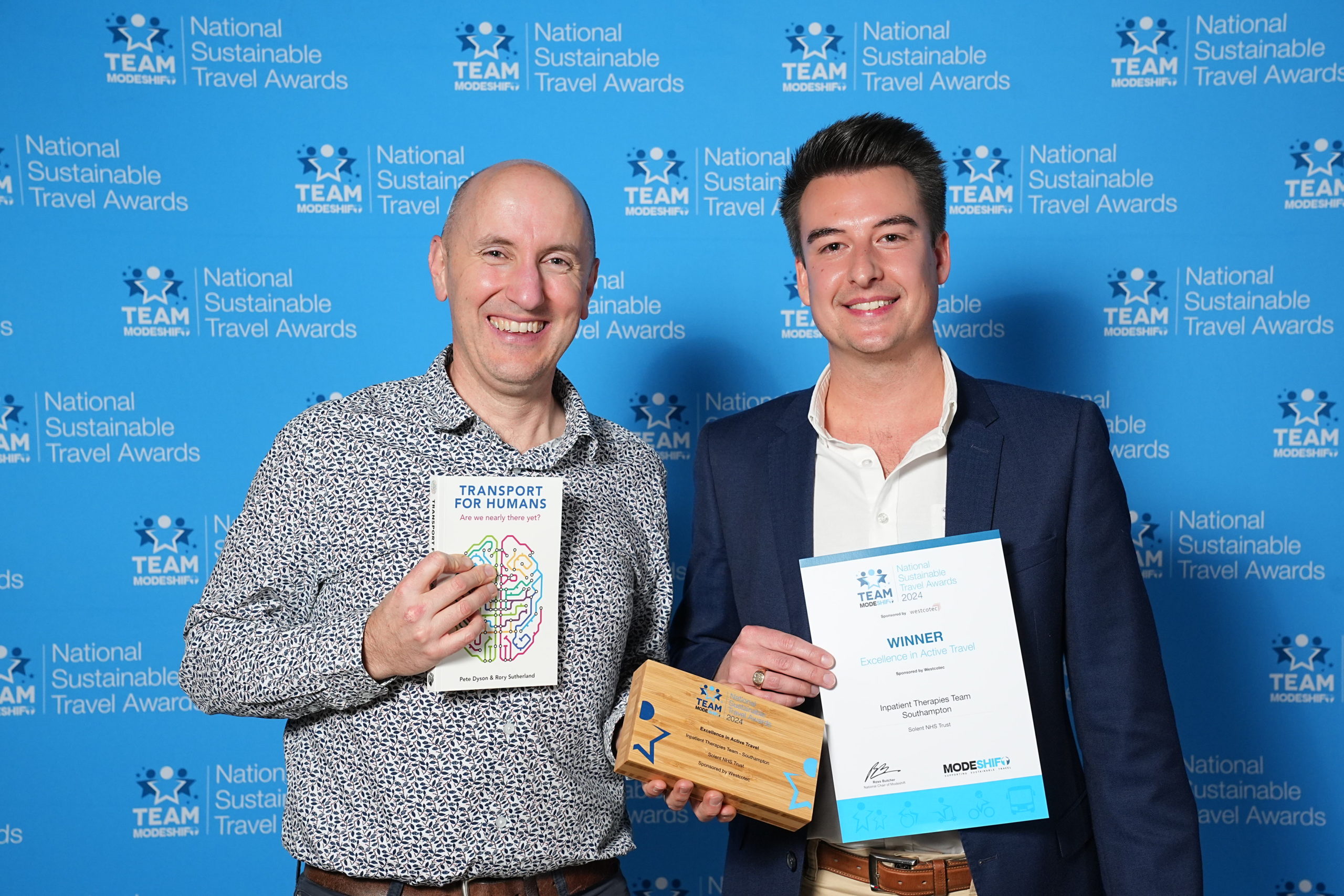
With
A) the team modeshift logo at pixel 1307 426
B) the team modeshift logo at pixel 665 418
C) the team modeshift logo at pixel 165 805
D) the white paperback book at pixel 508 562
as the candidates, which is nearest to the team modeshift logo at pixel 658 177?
the team modeshift logo at pixel 665 418

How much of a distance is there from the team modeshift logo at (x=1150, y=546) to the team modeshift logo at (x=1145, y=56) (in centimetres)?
147

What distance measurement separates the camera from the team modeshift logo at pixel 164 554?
322cm

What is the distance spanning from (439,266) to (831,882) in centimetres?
145

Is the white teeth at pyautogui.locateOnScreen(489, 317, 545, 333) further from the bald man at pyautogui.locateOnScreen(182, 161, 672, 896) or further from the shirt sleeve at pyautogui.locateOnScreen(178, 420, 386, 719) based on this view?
the shirt sleeve at pyautogui.locateOnScreen(178, 420, 386, 719)

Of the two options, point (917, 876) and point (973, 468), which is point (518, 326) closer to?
point (973, 468)

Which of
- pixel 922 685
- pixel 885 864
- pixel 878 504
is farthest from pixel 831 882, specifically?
pixel 878 504

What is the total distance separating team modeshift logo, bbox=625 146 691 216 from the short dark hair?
1322mm

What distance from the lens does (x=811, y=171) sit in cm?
199

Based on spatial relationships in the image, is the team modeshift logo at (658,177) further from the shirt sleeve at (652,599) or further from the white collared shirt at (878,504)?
the white collared shirt at (878,504)

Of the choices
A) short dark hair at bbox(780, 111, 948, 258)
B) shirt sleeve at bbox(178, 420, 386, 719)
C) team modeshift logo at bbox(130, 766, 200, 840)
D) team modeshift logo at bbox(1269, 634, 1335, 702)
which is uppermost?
short dark hair at bbox(780, 111, 948, 258)

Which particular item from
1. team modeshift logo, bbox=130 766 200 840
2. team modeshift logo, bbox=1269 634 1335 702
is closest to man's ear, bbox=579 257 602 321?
team modeshift logo, bbox=130 766 200 840

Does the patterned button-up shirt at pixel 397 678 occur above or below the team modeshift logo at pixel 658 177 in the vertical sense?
below

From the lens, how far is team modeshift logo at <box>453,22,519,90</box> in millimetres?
3234

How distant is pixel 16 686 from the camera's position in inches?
126
